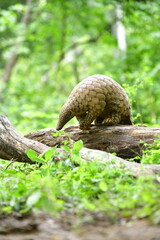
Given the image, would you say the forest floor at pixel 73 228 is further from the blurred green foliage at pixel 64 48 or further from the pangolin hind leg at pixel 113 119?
the blurred green foliage at pixel 64 48

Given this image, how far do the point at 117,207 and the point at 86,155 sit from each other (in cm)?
130

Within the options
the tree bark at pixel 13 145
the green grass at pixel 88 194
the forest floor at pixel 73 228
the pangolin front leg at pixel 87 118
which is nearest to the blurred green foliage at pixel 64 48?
the pangolin front leg at pixel 87 118

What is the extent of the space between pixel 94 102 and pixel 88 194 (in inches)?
77.1

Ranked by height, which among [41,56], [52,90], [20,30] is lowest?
[52,90]

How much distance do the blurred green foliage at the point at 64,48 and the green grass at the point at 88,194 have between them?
18.1ft

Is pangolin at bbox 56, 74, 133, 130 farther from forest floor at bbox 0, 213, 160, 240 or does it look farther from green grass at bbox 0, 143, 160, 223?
forest floor at bbox 0, 213, 160, 240

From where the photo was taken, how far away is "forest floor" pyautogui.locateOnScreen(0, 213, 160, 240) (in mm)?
1894

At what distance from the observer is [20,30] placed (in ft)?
46.8

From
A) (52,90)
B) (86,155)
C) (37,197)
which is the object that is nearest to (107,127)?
(86,155)

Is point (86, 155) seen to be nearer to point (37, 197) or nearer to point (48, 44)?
point (37, 197)

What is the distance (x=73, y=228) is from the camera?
79.4 inches

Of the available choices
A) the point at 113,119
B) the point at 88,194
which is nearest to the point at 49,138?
the point at 113,119

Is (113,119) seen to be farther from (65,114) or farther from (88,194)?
(88,194)

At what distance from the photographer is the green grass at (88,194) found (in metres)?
2.16
